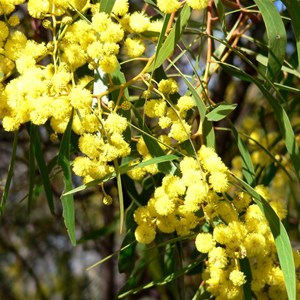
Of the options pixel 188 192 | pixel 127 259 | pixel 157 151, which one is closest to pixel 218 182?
pixel 188 192

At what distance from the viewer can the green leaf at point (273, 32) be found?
1.17 m

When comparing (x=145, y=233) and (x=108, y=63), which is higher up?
(x=108, y=63)

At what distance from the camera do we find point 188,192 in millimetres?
1034

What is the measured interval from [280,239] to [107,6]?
1.58 feet

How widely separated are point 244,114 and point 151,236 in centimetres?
190

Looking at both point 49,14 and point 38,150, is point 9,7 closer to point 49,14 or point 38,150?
point 49,14

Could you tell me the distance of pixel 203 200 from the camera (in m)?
1.04

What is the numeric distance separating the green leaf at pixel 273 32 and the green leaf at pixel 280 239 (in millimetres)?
252

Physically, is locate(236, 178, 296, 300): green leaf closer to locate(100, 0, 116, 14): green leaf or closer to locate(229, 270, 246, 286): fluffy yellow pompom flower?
locate(229, 270, 246, 286): fluffy yellow pompom flower

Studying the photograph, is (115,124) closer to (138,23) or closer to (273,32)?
(138,23)

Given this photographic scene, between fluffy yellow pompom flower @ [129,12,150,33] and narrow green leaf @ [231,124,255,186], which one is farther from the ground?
fluffy yellow pompom flower @ [129,12,150,33]

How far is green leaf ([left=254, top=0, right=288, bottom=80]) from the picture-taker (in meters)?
1.17

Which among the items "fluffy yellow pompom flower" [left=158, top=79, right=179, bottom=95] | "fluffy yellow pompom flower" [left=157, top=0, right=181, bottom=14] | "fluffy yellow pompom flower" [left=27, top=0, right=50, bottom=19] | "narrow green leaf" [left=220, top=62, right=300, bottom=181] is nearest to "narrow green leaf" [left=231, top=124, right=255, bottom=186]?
"narrow green leaf" [left=220, top=62, right=300, bottom=181]

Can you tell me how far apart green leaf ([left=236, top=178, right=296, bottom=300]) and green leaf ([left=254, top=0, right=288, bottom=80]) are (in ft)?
0.83
